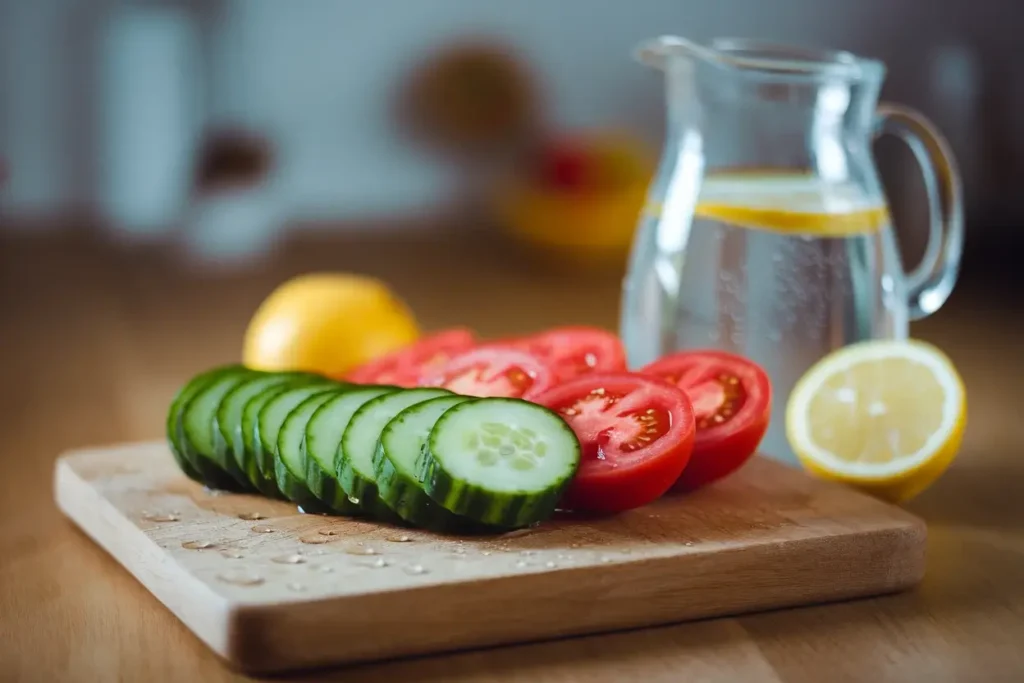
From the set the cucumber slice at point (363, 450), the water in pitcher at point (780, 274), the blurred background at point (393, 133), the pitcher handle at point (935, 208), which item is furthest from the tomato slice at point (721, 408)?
the blurred background at point (393, 133)

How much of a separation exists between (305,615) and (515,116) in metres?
3.11

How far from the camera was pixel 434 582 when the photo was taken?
2.98ft

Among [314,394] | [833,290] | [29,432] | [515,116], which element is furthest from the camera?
[515,116]

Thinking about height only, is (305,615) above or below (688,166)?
below

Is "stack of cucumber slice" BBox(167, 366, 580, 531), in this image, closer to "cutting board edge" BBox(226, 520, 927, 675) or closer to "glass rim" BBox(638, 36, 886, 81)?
"cutting board edge" BBox(226, 520, 927, 675)

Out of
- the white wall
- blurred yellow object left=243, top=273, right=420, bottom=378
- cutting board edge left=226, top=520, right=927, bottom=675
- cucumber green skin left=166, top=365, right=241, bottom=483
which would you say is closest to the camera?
cutting board edge left=226, top=520, right=927, bottom=675

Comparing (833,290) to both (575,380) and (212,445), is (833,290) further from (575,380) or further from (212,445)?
(212,445)

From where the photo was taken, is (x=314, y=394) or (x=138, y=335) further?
(x=138, y=335)

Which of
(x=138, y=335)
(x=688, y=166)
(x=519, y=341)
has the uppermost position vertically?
(x=688, y=166)

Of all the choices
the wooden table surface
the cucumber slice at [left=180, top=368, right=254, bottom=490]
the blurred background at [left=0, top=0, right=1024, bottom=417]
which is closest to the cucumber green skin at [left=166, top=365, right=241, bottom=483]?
the cucumber slice at [left=180, top=368, right=254, bottom=490]

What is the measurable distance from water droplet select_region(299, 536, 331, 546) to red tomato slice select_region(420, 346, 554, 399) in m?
0.23

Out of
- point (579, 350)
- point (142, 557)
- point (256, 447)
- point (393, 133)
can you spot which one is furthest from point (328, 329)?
point (393, 133)

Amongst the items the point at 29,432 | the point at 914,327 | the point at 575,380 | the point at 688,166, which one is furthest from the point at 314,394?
the point at 914,327

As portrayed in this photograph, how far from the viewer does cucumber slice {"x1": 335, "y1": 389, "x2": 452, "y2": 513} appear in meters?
1.04
